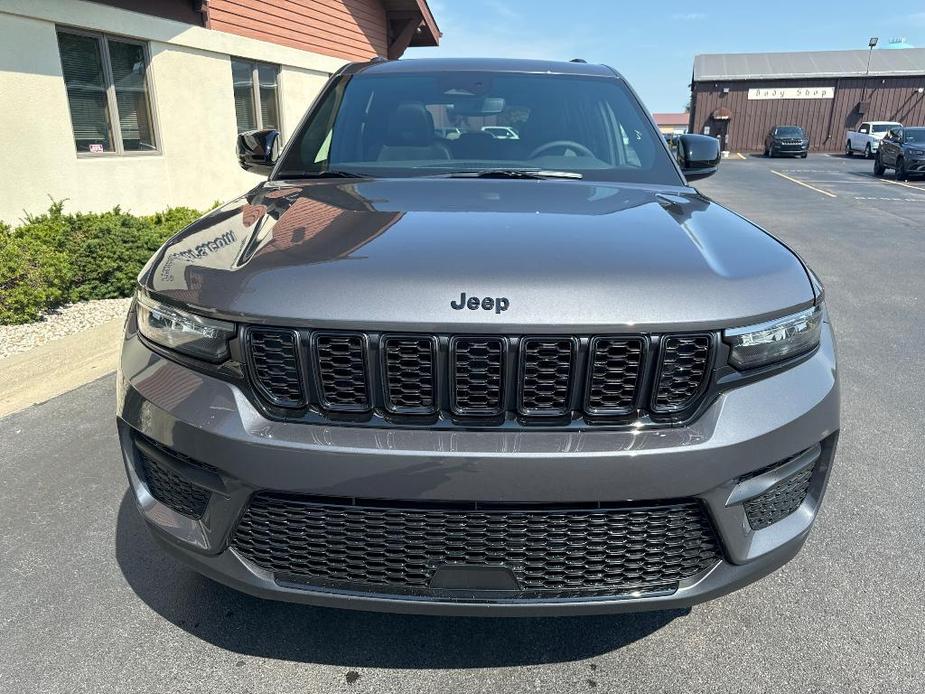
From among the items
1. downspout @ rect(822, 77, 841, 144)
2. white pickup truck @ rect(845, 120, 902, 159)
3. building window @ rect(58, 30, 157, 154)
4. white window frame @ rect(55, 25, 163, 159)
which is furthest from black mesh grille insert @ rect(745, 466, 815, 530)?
downspout @ rect(822, 77, 841, 144)

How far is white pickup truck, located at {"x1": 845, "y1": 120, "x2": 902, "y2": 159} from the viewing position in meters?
34.9

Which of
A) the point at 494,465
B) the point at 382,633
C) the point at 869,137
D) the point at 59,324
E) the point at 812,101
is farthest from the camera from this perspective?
the point at 812,101

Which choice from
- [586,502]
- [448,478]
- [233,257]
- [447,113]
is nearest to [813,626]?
Result: [586,502]

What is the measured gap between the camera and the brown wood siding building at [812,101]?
142ft

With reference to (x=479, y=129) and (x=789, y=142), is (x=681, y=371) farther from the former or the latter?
(x=789, y=142)

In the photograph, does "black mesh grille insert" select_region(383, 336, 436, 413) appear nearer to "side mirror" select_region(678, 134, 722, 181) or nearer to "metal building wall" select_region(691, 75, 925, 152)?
"side mirror" select_region(678, 134, 722, 181)

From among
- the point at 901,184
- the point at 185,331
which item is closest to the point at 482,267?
the point at 185,331

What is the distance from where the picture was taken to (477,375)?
5.46ft

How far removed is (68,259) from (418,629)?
5024mm

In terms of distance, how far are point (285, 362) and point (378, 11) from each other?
648 inches

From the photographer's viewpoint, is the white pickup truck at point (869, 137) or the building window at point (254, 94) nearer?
the building window at point (254, 94)

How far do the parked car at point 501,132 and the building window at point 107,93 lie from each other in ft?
22.5

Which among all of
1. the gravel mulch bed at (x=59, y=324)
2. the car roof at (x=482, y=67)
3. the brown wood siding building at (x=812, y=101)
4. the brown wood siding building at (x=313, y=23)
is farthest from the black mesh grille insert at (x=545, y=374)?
the brown wood siding building at (x=812, y=101)

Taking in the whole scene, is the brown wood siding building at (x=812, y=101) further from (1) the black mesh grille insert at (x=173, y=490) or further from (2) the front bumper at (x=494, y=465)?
(1) the black mesh grille insert at (x=173, y=490)
